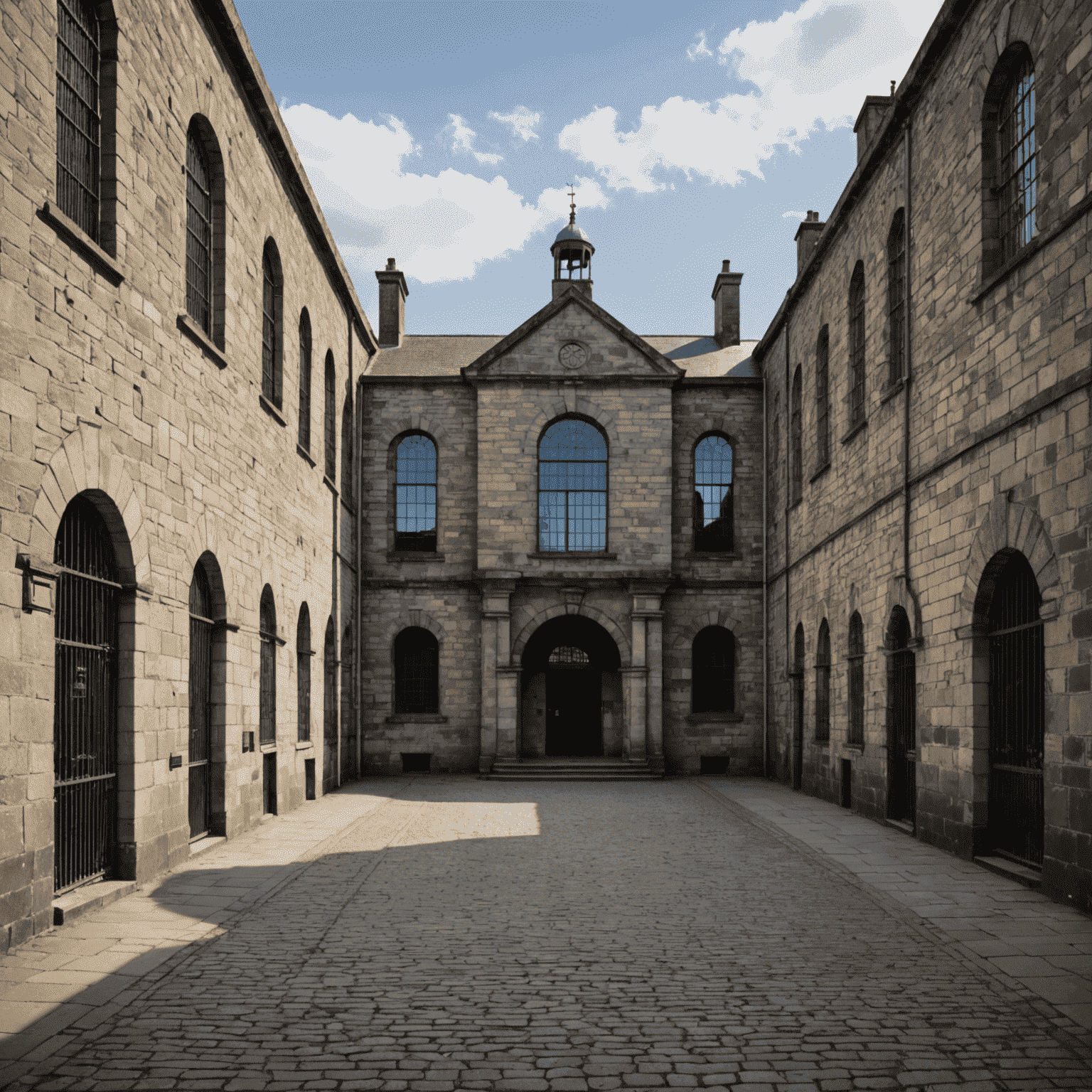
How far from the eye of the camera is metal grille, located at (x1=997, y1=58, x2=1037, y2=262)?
34.9ft

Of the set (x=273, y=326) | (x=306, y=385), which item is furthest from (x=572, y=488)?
(x=273, y=326)

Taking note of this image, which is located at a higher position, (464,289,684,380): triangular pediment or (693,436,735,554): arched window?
(464,289,684,380): triangular pediment

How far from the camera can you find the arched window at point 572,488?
79.4 feet

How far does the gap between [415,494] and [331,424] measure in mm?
4184

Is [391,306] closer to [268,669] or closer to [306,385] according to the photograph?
[306,385]

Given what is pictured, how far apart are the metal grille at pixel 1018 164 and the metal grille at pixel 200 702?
9.19m

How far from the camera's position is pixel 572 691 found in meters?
25.5

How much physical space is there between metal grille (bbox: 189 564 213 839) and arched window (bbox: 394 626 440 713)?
11749mm

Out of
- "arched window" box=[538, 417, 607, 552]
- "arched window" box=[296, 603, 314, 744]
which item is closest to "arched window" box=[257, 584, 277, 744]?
"arched window" box=[296, 603, 314, 744]

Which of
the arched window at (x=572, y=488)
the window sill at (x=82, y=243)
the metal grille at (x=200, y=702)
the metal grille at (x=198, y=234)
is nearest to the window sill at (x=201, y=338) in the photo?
the metal grille at (x=198, y=234)

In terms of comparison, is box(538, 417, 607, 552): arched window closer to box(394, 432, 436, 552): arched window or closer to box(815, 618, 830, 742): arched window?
box(394, 432, 436, 552): arched window

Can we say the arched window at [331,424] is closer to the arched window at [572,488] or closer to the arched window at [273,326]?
the arched window at [273,326]

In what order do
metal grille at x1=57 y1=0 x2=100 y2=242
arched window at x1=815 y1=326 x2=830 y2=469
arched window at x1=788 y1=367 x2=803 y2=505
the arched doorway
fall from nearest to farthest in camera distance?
metal grille at x1=57 y1=0 x2=100 y2=242 < arched window at x1=815 y1=326 x2=830 y2=469 < arched window at x1=788 y1=367 x2=803 y2=505 < the arched doorway

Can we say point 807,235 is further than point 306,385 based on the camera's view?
Yes
